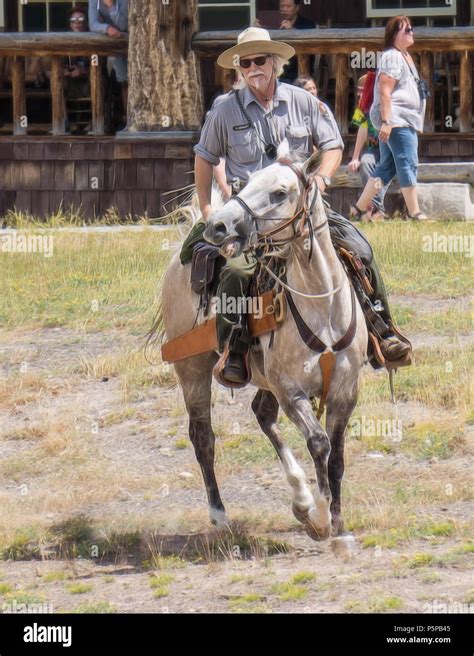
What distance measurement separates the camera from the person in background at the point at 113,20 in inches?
709

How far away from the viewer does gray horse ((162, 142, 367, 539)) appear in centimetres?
751

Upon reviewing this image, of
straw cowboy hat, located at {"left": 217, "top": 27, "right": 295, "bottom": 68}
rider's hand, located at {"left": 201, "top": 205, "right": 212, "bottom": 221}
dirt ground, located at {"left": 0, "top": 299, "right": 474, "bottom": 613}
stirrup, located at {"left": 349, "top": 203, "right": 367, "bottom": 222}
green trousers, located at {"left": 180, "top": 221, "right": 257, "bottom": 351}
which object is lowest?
dirt ground, located at {"left": 0, "top": 299, "right": 474, "bottom": 613}

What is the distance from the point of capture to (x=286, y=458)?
28.3 ft

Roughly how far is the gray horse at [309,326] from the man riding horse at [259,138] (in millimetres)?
220

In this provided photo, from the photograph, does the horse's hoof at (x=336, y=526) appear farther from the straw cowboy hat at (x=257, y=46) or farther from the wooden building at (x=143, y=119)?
the wooden building at (x=143, y=119)

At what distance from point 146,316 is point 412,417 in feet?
11.4

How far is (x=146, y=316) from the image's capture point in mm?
13664

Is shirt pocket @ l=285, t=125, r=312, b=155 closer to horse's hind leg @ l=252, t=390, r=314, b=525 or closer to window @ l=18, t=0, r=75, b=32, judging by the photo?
horse's hind leg @ l=252, t=390, r=314, b=525

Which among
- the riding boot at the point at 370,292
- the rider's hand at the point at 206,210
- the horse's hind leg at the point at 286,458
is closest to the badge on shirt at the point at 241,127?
the rider's hand at the point at 206,210

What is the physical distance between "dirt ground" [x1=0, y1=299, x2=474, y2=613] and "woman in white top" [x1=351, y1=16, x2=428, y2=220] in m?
3.81

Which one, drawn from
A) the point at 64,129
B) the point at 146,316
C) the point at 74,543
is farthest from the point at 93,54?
the point at 74,543

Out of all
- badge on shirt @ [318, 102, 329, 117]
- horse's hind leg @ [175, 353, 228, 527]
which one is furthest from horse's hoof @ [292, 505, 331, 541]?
badge on shirt @ [318, 102, 329, 117]

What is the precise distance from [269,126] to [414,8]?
40.3 ft
